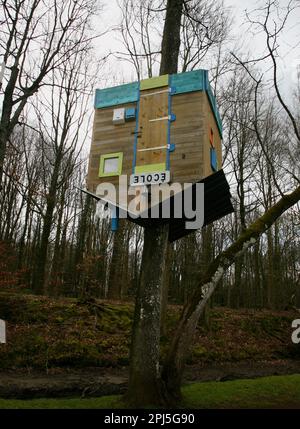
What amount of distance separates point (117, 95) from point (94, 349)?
7.05m

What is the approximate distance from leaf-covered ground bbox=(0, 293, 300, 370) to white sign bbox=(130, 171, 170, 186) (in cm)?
587

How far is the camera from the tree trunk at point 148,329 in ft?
17.4

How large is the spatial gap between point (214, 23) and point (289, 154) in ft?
28.2

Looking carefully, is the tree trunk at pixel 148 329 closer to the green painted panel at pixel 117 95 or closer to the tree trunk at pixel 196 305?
the tree trunk at pixel 196 305

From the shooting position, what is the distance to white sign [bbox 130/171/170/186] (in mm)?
5652

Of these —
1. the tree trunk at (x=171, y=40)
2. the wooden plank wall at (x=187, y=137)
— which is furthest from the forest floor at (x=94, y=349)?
the tree trunk at (x=171, y=40)

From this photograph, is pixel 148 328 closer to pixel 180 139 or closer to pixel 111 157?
pixel 111 157

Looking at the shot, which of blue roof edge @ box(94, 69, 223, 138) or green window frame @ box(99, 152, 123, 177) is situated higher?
blue roof edge @ box(94, 69, 223, 138)

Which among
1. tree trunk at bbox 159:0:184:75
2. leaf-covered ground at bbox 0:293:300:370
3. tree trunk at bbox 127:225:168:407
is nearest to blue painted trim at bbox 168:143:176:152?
tree trunk at bbox 127:225:168:407

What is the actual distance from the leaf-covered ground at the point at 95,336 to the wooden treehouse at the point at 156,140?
17.6 feet

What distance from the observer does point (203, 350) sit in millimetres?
11781

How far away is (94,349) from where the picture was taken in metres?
10.3

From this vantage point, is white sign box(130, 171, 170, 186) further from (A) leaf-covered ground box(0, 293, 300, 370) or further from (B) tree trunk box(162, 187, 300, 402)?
(A) leaf-covered ground box(0, 293, 300, 370)

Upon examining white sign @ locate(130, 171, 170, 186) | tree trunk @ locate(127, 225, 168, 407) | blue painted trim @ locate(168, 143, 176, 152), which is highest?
blue painted trim @ locate(168, 143, 176, 152)
